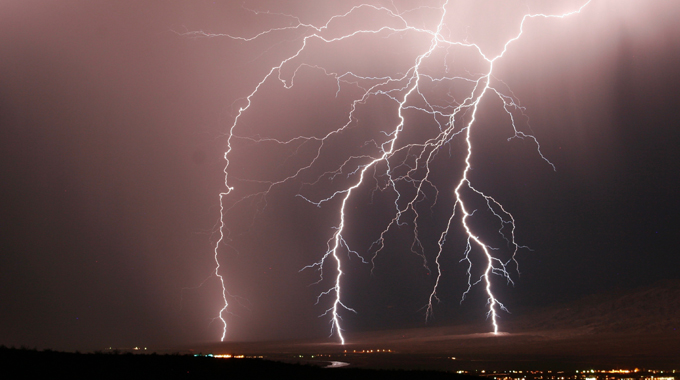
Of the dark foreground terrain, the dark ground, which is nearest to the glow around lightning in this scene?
the dark ground

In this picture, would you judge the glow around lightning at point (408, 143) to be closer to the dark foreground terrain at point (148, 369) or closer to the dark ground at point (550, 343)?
the dark ground at point (550, 343)

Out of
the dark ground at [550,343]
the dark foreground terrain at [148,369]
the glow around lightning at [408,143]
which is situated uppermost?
the glow around lightning at [408,143]

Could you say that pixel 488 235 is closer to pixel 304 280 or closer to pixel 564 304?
pixel 564 304

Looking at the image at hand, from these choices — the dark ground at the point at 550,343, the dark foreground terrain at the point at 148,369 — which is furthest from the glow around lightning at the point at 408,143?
the dark foreground terrain at the point at 148,369

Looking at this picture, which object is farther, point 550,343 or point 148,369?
point 550,343

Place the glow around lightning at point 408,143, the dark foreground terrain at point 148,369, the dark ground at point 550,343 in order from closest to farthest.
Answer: the dark foreground terrain at point 148,369
the dark ground at point 550,343
the glow around lightning at point 408,143

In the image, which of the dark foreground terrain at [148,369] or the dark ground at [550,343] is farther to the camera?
the dark ground at [550,343]

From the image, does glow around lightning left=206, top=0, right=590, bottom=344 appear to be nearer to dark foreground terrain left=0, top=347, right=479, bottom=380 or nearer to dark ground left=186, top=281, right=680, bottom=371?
dark ground left=186, top=281, right=680, bottom=371

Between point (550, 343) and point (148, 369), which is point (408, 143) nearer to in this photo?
point (550, 343)

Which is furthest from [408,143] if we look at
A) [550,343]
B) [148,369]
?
[148,369]
